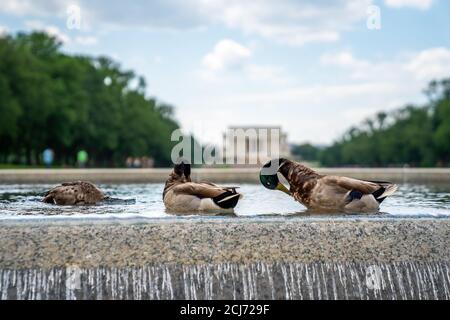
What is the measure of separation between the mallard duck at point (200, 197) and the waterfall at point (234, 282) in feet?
5.79

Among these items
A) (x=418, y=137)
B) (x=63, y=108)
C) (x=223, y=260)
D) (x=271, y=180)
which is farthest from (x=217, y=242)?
(x=418, y=137)

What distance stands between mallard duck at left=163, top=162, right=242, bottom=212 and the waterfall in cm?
176

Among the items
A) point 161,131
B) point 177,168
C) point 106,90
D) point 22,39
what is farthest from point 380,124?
point 177,168

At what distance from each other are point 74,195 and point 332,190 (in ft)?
12.7

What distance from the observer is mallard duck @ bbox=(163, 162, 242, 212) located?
27.6 ft

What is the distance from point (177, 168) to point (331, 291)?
11.0ft

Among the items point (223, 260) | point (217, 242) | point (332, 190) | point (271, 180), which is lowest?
point (223, 260)

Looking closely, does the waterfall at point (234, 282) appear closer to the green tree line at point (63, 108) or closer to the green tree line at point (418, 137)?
the green tree line at point (63, 108)

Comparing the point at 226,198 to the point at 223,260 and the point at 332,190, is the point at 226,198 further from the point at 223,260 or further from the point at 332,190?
the point at 223,260

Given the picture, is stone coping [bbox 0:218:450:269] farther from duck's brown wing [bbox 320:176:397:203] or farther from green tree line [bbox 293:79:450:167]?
green tree line [bbox 293:79:450:167]

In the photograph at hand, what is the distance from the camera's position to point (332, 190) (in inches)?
334

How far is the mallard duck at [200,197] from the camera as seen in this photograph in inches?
331

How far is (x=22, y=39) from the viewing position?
5697 cm

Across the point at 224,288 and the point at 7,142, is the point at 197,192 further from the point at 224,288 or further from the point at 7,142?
the point at 7,142
